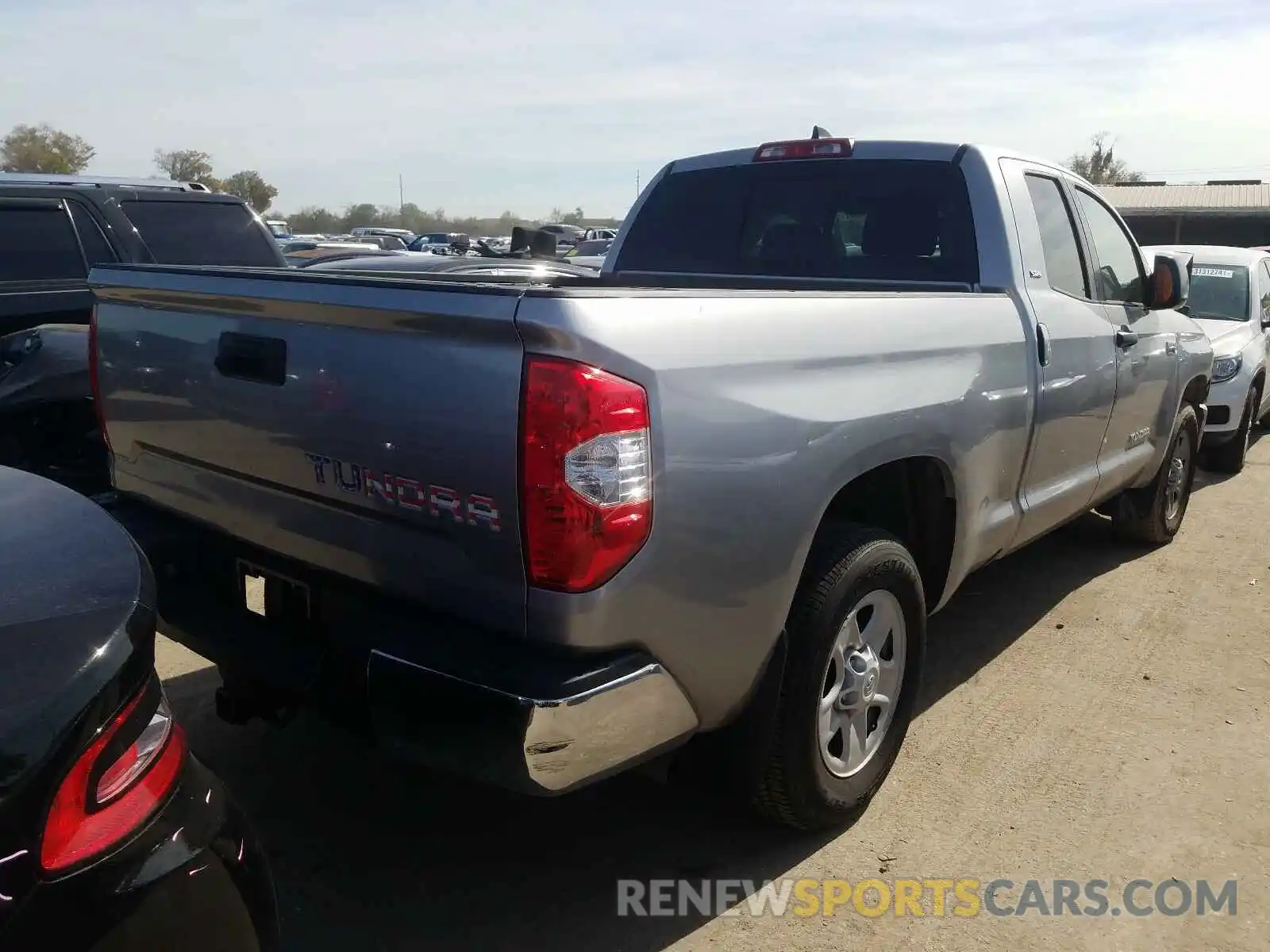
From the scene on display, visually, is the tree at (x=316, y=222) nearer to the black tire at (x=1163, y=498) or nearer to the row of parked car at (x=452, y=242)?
the row of parked car at (x=452, y=242)

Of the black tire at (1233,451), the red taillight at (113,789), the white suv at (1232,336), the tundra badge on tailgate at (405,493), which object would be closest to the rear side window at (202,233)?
the tundra badge on tailgate at (405,493)

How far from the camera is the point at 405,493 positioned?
94.7 inches

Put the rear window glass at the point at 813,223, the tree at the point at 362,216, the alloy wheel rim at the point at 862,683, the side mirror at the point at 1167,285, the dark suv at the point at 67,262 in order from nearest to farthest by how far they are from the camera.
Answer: the alloy wheel rim at the point at 862,683, the rear window glass at the point at 813,223, the side mirror at the point at 1167,285, the dark suv at the point at 67,262, the tree at the point at 362,216

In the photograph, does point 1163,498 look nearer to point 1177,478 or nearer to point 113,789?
point 1177,478

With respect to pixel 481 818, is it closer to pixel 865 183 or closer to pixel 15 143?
pixel 865 183

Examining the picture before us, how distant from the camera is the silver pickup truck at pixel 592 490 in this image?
2209 millimetres

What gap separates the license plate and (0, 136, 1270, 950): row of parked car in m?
0.01

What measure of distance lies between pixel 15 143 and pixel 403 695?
66.1 meters

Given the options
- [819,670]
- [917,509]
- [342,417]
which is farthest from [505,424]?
[917,509]

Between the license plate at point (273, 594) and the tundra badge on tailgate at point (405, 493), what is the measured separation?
0.32 m

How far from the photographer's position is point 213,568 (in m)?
3.00

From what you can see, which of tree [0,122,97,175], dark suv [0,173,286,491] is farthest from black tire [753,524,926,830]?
tree [0,122,97,175]

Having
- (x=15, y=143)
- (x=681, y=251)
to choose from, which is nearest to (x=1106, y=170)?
(x=15, y=143)

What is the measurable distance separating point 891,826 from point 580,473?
5.70 ft
